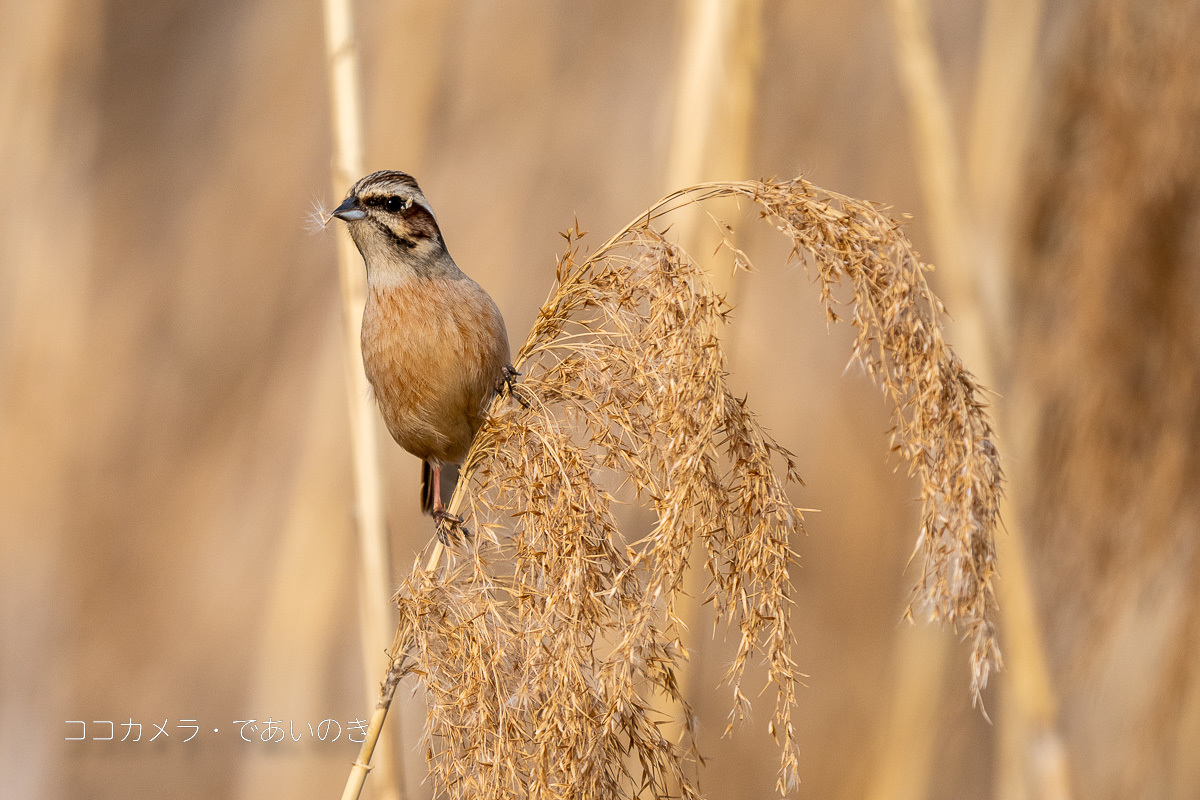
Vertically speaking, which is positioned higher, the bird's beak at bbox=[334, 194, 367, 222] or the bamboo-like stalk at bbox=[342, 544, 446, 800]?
the bird's beak at bbox=[334, 194, 367, 222]

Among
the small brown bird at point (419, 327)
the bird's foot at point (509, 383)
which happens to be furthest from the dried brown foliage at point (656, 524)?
the small brown bird at point (419, 327)

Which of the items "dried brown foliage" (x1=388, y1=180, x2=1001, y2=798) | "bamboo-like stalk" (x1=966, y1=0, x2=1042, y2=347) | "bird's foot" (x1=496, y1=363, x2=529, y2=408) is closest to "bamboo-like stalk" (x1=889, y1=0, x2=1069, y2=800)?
"bamboo-like stalk" (x1=966, y1=0, x2=1042, y2=347)

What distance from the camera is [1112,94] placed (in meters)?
2.37

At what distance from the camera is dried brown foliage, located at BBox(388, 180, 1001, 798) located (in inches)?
45.4

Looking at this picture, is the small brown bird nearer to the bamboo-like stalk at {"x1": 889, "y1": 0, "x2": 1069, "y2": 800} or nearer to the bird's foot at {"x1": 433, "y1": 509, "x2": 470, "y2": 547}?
the bird's foot at {"x1": 433, "y1": 509, "x2": 470, "y2": 547}

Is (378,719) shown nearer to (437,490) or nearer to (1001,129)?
(437,490)

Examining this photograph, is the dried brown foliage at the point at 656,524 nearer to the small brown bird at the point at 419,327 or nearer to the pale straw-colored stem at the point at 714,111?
the small brown bird at the point at 419,327

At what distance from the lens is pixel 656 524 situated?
3.92 feet

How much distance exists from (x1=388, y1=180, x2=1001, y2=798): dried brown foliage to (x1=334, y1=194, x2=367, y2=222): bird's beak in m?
0.49

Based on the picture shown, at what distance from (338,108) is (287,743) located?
5.49ft

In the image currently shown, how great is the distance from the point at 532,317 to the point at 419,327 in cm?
→ 220

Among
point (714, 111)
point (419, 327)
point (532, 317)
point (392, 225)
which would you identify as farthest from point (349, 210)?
point (532, 317)

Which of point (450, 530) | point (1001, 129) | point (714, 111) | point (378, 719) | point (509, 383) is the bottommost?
point (378, 719)

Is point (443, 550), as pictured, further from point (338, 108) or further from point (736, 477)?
point (338, 108)
